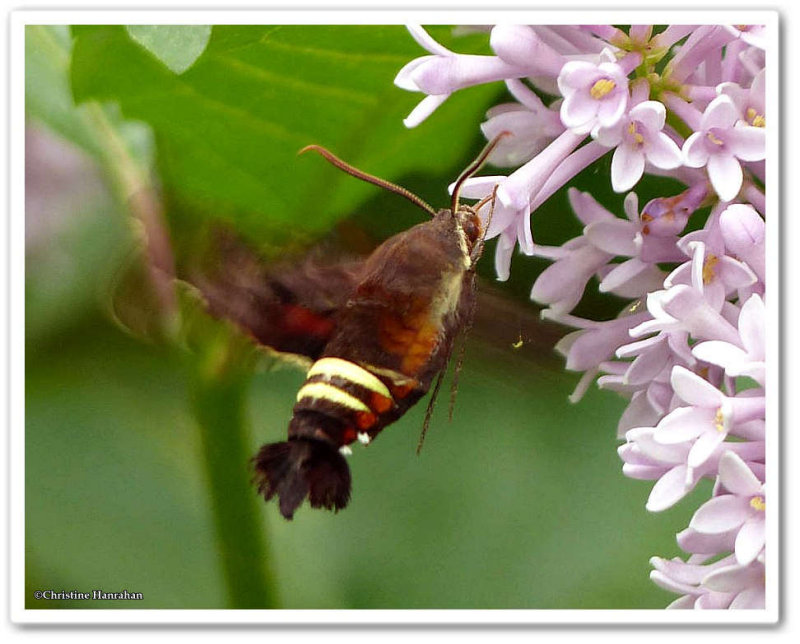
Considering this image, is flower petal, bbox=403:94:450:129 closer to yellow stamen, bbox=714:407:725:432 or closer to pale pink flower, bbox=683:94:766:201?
pale pink flower, bbox=683:94:766:201

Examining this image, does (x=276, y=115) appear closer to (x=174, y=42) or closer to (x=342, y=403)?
(x=174, y=42)

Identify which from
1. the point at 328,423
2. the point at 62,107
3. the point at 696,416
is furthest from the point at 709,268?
the point at 62,107

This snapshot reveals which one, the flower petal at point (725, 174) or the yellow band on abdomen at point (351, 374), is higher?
the flower petal at point (725, 174)

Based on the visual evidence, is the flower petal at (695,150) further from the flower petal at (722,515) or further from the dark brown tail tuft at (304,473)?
the dark brown tail tuft at (304,473)

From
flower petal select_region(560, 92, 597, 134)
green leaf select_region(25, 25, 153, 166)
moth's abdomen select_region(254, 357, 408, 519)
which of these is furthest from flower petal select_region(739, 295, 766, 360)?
green leaf select_region(25, 25, 153, 166)

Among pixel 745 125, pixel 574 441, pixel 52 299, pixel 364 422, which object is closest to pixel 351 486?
pixel 364 422

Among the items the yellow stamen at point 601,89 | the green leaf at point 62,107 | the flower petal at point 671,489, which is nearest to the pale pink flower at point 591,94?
the yellow stamen at point 601,89

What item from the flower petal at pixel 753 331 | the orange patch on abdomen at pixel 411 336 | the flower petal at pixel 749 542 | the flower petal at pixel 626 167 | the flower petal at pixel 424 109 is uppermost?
the flower petal at pixel 424 109
